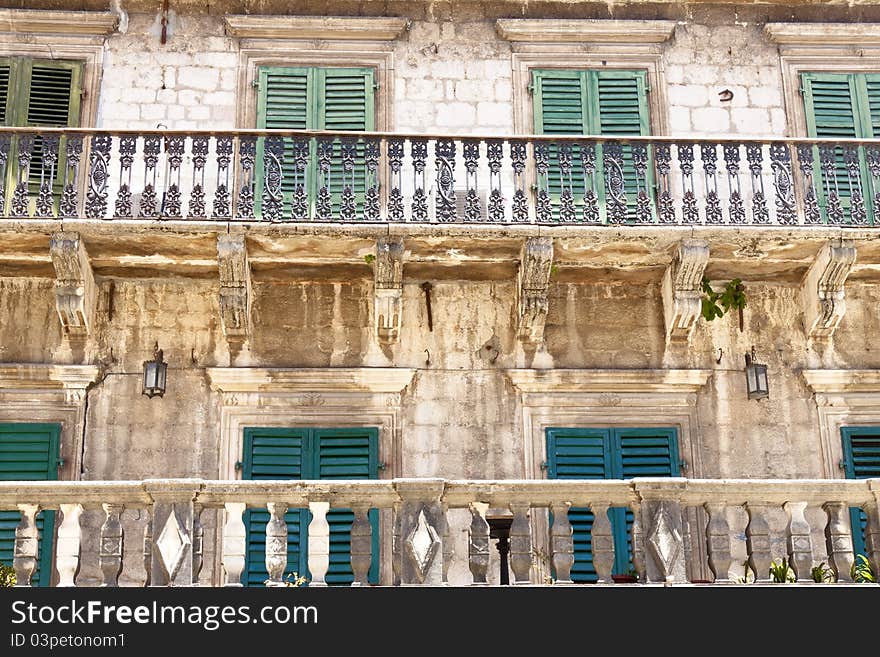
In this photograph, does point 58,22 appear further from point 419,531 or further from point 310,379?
point 419,531

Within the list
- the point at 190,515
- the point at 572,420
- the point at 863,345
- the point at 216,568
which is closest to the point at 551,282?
the point at 572,420

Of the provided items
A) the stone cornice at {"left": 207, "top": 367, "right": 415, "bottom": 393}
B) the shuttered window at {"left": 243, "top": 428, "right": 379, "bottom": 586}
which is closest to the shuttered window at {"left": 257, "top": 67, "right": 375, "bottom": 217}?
the stone cornice at {"left": 207, "top": 367, "right": 415, "bottom": 393}

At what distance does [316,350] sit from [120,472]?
7.32 ft

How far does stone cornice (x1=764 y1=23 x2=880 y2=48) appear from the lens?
1455 centimetres

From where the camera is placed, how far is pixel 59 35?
1433 centimetres

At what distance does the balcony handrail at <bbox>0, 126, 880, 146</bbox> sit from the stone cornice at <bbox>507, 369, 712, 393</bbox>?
231 cm

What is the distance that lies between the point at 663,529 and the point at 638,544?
216 millimetres

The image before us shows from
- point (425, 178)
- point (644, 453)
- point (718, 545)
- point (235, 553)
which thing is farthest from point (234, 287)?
point (718, 545)

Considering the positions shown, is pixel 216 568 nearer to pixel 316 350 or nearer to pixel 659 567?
pixel 316 350

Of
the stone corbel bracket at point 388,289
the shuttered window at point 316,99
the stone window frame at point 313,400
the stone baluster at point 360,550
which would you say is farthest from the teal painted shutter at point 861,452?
the shuttered window at point 316,99

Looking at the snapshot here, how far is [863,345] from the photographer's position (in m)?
13.6

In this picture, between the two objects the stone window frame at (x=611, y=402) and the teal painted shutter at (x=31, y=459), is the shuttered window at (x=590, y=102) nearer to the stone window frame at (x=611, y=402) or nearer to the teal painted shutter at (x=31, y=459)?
the stone window frame at (x=611, y=402)

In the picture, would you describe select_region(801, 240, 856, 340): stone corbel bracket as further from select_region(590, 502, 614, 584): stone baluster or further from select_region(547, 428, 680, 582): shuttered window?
select_region(590, 502, 614, 584): stone baluster

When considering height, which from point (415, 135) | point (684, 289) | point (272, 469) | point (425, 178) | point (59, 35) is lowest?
point (272, 469)
